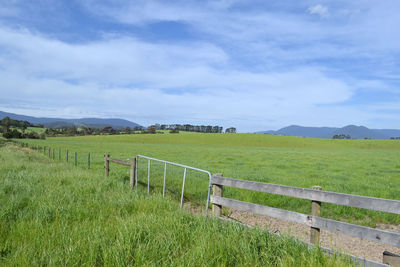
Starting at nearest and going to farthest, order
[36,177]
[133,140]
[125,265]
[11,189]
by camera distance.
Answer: [125,265]
[11,189]
[36,177]
[133,140]

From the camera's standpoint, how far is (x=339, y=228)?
417cm

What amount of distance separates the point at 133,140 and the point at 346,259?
309ft

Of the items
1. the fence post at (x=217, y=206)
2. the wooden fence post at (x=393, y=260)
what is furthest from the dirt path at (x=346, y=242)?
the wooden fence post at (x=393, y=260)

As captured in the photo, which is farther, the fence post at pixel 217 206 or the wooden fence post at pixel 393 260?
the fence post at pixel 217 206

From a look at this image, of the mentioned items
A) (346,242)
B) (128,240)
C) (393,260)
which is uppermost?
(393,260)

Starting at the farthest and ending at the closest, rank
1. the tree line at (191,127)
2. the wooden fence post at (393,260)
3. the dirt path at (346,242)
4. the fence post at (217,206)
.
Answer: the tree line at (191,127), the fence post at (217,206), the dirt path at (346,242), the wooden fence post at (393,260)

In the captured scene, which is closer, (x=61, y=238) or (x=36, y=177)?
(x=61, y=238)

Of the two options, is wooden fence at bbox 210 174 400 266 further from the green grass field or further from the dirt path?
the green grass field

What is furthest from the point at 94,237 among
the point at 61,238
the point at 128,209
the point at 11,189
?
the point at 11,189

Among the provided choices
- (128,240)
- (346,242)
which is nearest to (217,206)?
(128,240)

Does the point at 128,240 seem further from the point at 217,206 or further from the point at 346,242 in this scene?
the point at 346,242

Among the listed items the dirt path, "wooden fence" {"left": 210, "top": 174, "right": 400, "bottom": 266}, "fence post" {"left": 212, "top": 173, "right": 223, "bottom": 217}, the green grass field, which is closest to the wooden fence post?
"wooden fence" {"left": 210, "top": 174, "right": 400, "bottom": 266}

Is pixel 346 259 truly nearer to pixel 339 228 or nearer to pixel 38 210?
pixel 339 228

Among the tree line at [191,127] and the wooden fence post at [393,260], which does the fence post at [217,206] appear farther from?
the tree line at [191,127]
